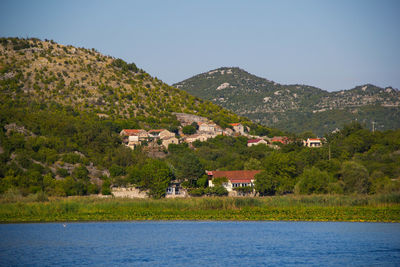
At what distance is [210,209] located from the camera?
66.4 metres

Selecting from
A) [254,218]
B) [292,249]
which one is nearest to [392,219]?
[254,218]

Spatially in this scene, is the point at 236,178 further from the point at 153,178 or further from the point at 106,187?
the point at 106,187

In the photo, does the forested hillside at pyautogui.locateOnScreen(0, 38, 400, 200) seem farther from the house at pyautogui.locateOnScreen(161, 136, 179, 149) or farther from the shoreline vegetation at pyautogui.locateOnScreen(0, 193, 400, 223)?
the shoreline vegetation at pyautogui.locateOnScreen(0, 193, 400, 223)

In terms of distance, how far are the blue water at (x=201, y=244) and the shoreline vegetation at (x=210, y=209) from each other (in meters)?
2.80

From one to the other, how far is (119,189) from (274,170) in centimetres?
2512

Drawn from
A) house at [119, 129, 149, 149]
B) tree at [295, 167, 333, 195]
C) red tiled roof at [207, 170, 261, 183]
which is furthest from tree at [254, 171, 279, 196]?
house at [119, 129, 149, 149]

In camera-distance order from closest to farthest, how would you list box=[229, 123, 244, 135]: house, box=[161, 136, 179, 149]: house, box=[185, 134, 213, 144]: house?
box=[161, 136, 179, 149]: house, box=[185, 134, 213, 144]: house, box=[229, 123, 244, 135]: house

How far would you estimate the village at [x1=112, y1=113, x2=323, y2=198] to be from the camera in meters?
94.9

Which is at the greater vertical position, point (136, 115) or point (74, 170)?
point (136, 115)

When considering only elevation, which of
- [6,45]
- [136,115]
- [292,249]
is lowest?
[292,249]

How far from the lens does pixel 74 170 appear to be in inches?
3836

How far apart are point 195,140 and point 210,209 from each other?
2947 inches

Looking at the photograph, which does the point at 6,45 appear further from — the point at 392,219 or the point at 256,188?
the point at 392,219

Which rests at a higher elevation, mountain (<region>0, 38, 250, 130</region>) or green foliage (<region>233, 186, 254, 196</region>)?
mountain (<region>0, 38, 250, 130</region>)
